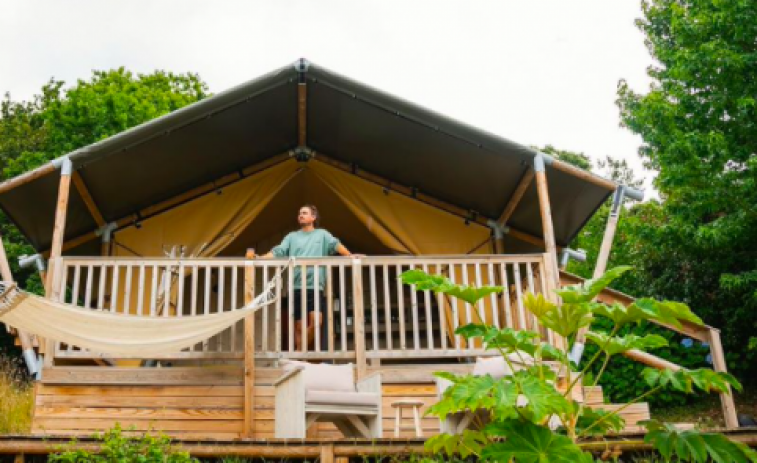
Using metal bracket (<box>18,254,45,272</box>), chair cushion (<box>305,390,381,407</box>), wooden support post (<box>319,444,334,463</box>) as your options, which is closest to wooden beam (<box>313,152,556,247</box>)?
metal bracket (<box>18,254,45,272</box>)

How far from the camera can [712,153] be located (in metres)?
10.4

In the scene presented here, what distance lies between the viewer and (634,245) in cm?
1362

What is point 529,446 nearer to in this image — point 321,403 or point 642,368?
point 321,403

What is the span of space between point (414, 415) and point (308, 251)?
163 centimetres

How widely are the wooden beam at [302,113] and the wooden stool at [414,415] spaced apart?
2853 mm

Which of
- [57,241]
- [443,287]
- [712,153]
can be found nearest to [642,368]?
[712,153]

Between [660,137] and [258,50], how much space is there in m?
16.7

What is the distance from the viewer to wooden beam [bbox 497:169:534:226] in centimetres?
668

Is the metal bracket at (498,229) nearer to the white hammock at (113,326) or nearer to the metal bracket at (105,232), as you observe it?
the white hammock at (113,326)

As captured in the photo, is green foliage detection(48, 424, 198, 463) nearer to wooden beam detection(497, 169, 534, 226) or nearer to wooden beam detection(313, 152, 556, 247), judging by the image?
wooden beam detection(497, 169, 534, 226)

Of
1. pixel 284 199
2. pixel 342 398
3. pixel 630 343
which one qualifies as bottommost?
pixel 630 343

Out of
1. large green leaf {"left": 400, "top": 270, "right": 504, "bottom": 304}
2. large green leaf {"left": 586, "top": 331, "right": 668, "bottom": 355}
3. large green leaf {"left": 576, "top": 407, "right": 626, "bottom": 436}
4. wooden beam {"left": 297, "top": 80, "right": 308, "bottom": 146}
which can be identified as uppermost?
wooden beam {"left": 297, "top": 80, "right": 308, "bottom": 146}

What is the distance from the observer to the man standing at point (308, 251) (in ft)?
20.0

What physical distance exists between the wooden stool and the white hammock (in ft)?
3.47
